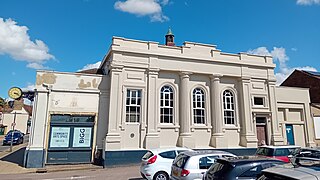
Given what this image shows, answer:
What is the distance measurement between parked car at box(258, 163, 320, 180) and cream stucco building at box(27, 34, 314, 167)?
481 inches

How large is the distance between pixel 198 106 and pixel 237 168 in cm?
1219

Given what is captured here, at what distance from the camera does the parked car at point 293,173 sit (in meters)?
2.86

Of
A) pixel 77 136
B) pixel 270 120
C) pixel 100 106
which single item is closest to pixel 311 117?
pixel 270 120

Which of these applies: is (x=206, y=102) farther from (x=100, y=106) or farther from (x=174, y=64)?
(x=100, y=106)

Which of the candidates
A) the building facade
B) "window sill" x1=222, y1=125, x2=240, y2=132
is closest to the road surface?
"window sill" x1=222, y1=125, x2=240, y2=132

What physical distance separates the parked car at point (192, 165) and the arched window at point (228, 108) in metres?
10.7

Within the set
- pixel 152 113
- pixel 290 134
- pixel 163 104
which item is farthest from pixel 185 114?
pixel 290 134

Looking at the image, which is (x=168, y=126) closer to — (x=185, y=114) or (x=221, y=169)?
(x=185, y=114)

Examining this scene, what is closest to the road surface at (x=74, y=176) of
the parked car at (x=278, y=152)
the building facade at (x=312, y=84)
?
the parked car at (x=278, y=152)

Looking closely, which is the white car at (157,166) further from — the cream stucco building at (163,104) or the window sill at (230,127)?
the window sill at (230,127)

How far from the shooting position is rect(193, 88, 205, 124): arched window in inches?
674

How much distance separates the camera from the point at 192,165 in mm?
6988

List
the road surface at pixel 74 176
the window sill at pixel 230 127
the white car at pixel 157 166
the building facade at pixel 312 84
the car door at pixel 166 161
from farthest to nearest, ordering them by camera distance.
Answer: the building facade at pixel 312 84 < the window sill at pixel 230 127 < the road surface at pixel 74 176 < the car door at pixel 166 161 < the white car at pixel 157 166

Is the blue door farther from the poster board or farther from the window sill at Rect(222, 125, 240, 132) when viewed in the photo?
the window sill at Rect(222, 125, 240, 132)
